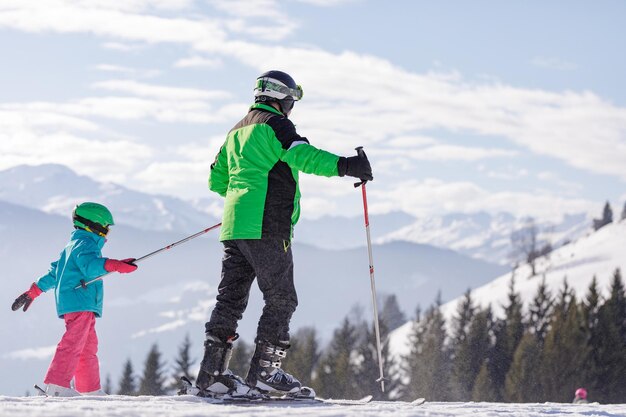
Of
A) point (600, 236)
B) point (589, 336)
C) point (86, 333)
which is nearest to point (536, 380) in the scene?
point (589, 336)

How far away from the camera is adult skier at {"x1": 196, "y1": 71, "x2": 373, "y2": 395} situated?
727 cm

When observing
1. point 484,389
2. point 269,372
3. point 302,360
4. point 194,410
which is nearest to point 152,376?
point 302,360

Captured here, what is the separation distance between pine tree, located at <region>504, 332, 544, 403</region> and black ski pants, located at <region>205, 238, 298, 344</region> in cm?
5425

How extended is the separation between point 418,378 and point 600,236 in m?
100.0

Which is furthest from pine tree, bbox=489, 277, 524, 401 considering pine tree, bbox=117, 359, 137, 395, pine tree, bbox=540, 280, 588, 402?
pine tree, bbox=117, 359, 137, 395

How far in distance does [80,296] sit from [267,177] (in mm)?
2407

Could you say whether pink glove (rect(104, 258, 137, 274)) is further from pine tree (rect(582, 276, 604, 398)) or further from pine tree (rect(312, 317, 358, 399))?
pine tree (rect(312, 317, 358, 399))

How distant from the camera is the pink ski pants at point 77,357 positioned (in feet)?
27.2

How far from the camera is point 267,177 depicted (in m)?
7.40

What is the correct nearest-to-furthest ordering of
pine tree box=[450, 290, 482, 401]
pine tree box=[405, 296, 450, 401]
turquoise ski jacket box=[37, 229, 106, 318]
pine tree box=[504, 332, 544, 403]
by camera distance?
turquoise ski jacket box=[37, 229, 106, 318], pine tree box=[504, 332, 544, 403], pine tree box=[450, 290, 482, 401], pine tree box=[405, 296, 450, 401]

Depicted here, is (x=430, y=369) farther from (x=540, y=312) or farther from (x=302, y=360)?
(x=302, y=360)

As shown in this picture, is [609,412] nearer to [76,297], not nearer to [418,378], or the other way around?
[76,297]

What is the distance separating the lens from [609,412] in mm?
7051

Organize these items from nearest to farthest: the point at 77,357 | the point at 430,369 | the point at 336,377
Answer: the point at 77,357 → the point at 336,377 → the point at 430,369
